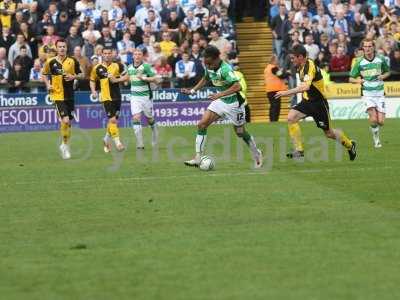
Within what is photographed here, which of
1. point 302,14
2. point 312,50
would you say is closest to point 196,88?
point 312,50

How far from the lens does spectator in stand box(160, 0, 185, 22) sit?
3434 centimetres

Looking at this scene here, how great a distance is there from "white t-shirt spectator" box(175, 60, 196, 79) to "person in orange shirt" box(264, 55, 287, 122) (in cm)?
227

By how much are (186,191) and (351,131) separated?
12.9 metres

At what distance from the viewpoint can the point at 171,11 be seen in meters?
34.3

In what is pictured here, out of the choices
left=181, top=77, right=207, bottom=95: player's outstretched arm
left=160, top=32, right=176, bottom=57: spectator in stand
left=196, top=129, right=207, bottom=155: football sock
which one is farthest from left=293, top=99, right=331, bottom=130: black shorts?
left=160, top=32, right=176, bottom=57: spectator in stand

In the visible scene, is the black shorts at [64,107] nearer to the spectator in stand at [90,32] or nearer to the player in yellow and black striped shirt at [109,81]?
the player in yellow and black striped shirt at [109,81]

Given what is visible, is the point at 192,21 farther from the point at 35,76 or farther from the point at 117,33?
the point at 35,76

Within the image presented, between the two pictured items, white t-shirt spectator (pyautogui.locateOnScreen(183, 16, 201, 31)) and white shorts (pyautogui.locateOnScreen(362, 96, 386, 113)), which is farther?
white t-shirt spectator (pyautogui.locateOnScreen(183, 16, 201, 31))

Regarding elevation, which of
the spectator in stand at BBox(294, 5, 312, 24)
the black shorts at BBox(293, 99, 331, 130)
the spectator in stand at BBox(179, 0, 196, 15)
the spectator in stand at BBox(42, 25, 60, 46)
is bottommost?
the black shorts at BBox(293, 99, 331, 130)

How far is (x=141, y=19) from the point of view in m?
34.2

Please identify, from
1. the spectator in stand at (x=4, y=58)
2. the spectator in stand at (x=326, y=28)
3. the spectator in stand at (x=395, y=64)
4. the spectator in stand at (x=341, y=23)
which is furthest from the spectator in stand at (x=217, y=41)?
the spectator in stand at (x=4, y=58)

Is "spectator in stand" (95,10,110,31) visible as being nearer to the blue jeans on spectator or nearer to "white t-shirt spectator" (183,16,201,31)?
"white t-shirt spectator" (183,16,201,31)

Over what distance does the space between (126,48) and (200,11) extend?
3.16m

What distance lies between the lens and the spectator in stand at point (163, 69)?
33.1 m
